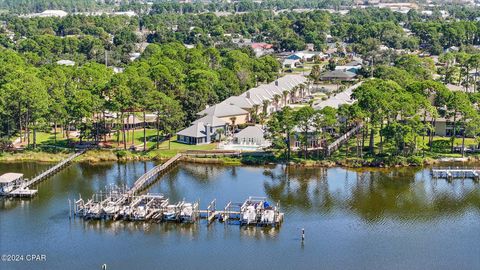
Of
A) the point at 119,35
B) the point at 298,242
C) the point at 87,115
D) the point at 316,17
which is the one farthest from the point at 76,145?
the point at 316,17

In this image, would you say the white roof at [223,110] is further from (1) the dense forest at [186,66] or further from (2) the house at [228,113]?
(1) the dense forest at [186,66]

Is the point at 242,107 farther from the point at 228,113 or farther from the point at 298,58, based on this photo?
the point at 298,58

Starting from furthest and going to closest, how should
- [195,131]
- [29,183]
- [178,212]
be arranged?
1. [195,131]
2. [29,183]
3. [178,212]

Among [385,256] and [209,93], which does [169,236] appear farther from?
[209,93]

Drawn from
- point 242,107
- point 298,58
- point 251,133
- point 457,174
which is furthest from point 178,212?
point 298,58

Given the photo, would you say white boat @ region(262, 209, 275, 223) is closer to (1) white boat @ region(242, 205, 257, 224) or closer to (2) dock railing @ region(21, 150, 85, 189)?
(1) white boat @ region(242, 205, 257, 224)

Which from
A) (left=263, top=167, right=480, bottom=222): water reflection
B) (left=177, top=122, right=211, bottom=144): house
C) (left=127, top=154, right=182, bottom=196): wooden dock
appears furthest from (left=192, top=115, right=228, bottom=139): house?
(left=263, top=167, right=480, bottom=222): water reflection
